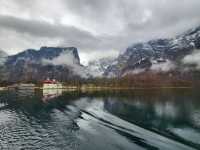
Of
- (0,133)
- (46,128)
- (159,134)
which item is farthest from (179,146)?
(0,133)

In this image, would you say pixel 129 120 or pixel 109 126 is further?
pixel 129 120

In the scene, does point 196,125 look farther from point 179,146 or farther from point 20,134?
point 20,134

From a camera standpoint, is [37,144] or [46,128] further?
[46,128]

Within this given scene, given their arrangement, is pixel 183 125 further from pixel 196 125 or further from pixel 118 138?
pixel 118 138

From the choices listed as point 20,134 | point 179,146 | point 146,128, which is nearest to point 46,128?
point 20,134

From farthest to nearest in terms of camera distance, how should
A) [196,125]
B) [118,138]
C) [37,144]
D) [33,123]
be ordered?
[33,123] → [196,125] → [118,138] → [37,144]

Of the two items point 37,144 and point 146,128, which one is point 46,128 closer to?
point 37,144

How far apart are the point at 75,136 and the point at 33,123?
2048 cm

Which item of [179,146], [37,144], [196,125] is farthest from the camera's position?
[196,125]

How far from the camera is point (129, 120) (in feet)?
259

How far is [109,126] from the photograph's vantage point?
7156 cm

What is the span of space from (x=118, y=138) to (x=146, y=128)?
11.5 m

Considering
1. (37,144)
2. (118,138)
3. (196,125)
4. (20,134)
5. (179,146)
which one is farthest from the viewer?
(196,125)

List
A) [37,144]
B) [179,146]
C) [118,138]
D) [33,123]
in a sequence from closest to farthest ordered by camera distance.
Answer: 1. [179,146]
2. [37,144]
3. [118,138]
4. [33,123]
